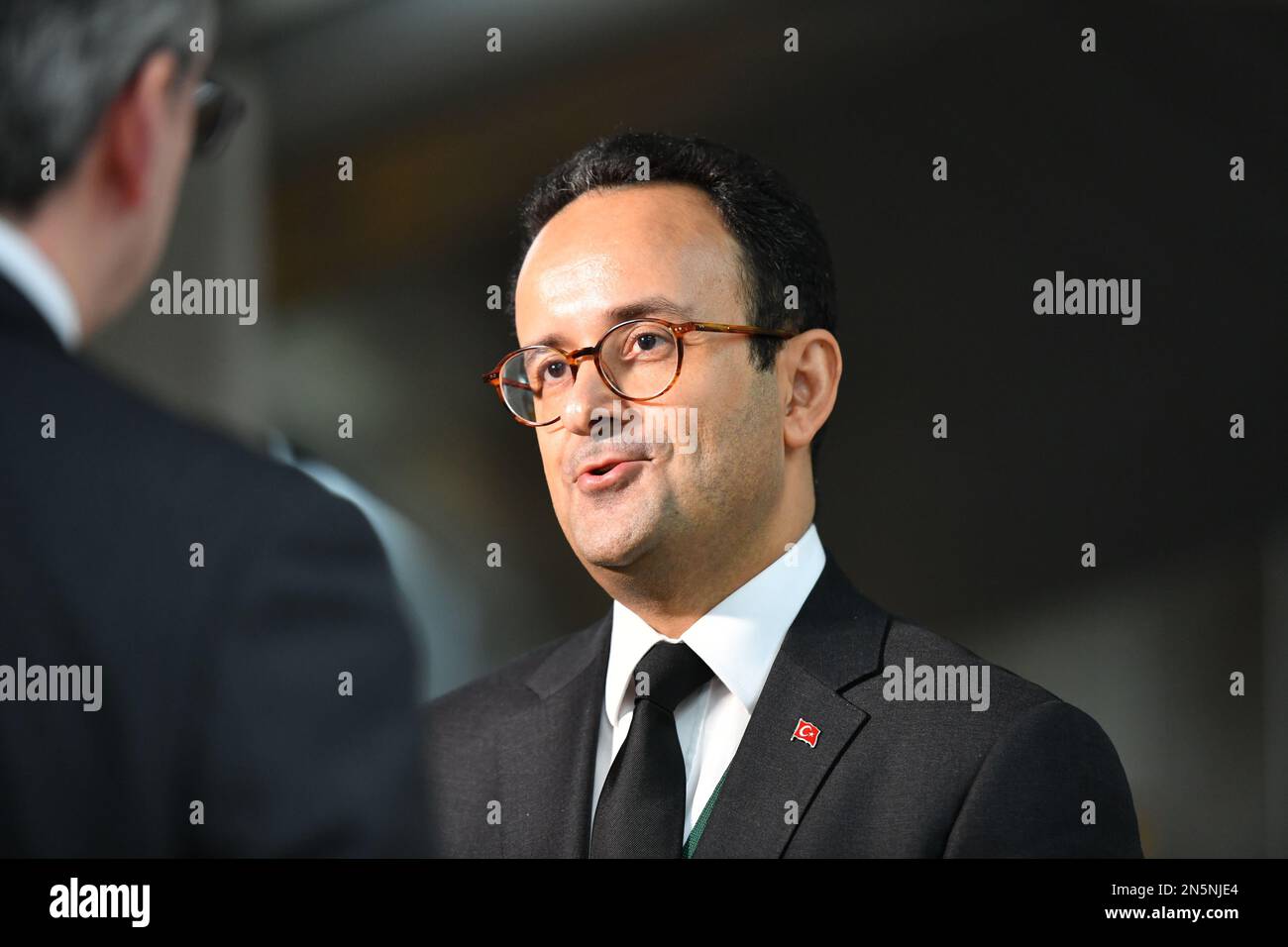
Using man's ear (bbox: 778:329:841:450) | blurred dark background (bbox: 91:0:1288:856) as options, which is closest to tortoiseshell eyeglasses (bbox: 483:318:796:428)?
man's ear (bbox: 778:329:841:450)

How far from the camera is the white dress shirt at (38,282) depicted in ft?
4.56

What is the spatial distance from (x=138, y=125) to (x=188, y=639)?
2.02 feet

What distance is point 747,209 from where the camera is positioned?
8.18 feet

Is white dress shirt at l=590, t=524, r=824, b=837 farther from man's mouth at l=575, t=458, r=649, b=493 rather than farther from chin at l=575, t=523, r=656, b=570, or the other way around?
man's mouth at l=575, t=458, r=649, b=493

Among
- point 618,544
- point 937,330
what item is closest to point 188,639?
point 618,544

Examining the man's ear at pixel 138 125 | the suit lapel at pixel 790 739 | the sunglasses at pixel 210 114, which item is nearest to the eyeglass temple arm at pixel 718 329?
the suit lapel at pixel 790 739

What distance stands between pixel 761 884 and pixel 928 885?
0.29 metres

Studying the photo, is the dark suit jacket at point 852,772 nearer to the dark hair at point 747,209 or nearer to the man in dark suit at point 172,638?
the dark hair at point 747,209

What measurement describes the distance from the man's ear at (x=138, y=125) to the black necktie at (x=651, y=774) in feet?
4.07

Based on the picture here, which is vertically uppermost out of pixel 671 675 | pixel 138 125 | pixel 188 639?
pixel 138 125

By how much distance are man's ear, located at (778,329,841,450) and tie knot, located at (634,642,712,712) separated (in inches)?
17.5

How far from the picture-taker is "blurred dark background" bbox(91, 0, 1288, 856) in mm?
2537

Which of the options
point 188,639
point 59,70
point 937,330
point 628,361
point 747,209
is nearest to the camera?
point 188,639

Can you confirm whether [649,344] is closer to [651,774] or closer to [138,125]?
[651,774]
